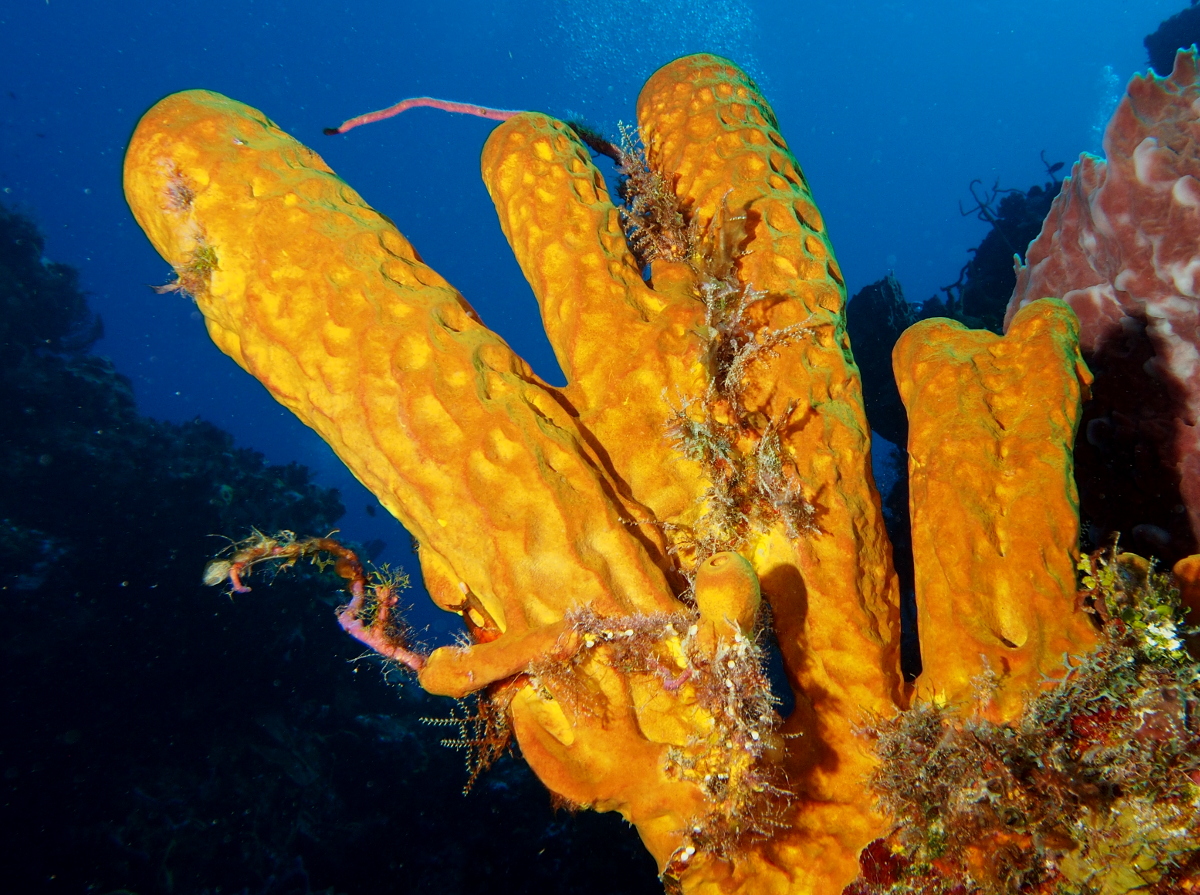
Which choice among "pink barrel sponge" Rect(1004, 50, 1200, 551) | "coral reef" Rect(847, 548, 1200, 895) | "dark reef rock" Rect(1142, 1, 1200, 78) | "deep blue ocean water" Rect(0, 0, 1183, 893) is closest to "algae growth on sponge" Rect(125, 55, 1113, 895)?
"coral reef" Rect(847, 548, 1200, 895)

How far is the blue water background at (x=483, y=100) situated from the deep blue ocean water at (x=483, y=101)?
31 centimetres

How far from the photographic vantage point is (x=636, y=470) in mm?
2699

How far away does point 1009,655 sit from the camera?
7.13 ft

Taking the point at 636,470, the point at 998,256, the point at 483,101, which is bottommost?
the point at 636,470

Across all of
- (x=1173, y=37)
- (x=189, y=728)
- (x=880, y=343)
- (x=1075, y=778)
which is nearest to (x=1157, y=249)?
(x=1075, y=778)

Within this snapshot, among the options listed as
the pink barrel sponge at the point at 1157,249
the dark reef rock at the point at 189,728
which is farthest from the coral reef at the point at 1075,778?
the dark reef rock at the point at 189,728

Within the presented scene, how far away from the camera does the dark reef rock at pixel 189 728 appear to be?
8.10m

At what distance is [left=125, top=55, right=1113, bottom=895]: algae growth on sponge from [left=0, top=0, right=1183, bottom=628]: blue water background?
162 feet

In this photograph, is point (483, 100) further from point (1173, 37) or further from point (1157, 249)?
point (1157, 249)

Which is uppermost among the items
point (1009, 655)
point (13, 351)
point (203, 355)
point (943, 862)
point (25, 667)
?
point (203, 355)

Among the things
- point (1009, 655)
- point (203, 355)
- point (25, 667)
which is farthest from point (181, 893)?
point (203, 355)

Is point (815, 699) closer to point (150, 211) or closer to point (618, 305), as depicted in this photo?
point (618, 305)

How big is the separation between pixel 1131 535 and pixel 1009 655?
84.0 inches

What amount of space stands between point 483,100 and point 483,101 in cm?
444
